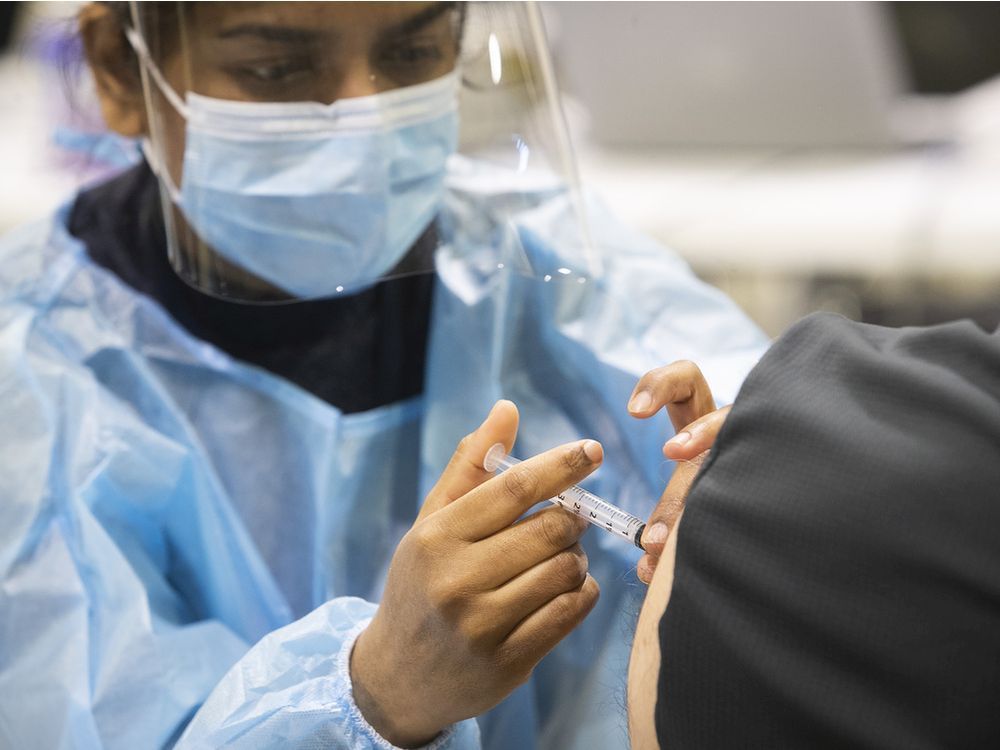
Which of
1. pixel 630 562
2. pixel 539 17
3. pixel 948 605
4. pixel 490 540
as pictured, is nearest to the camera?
pixel 948 605

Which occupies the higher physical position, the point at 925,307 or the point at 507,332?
the point at 507,332

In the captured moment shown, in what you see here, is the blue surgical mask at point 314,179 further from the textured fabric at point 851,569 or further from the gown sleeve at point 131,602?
the textured fabric at point 851,569

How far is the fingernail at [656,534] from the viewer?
68 cm

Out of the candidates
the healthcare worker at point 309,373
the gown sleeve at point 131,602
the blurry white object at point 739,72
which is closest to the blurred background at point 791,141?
the blurry white object at point 739,72

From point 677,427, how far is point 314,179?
0.45 meters

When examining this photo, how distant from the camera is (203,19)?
1.00 meters

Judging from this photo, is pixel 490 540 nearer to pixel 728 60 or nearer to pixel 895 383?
pixel 895 383

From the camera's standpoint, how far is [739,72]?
149cm

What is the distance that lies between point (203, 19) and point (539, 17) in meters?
0.35

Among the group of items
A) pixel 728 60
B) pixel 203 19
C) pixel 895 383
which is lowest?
pixel 728 60

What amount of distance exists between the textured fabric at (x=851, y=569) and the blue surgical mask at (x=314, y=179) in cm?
62

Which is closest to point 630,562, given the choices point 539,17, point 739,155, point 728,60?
point 539,17

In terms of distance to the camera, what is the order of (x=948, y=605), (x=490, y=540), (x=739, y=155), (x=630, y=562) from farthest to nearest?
1. (x=739, y=155)
2. (x=630, y=562)
3. (x=490, y=540)
4. (x=948, y=605)

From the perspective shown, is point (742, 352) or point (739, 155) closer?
point (742, 352)
